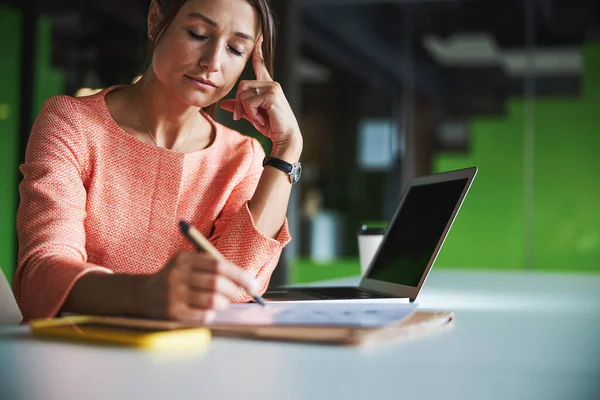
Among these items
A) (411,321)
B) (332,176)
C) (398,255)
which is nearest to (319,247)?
(332,176)

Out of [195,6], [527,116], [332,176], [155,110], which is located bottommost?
[332,176]

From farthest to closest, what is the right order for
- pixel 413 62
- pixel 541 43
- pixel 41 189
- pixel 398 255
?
pixel 413 62 < pixel 541 43 < pixel 398 255 < pixel 41 189

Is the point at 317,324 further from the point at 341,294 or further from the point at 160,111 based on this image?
the point at 160,111

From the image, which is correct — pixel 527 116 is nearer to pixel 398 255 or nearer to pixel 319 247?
pixel 319 247

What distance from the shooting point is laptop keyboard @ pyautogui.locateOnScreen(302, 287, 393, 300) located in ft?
4.24

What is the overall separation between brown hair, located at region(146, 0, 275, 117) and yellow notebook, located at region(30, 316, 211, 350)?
27.7 inches

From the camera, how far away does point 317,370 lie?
0.66 m

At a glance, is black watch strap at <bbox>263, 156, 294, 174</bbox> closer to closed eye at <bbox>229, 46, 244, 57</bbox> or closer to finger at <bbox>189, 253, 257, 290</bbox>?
closed eye at <bbox>229, 46, 244, 57</bbox>

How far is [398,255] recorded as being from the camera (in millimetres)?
1447

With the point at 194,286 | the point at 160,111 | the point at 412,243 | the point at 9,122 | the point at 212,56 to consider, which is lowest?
the point at 9,122

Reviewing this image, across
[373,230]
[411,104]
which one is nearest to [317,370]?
[373,230]

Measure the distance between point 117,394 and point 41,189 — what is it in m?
0.68

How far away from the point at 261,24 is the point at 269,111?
19cm

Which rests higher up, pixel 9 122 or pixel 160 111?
pixel 160 111
